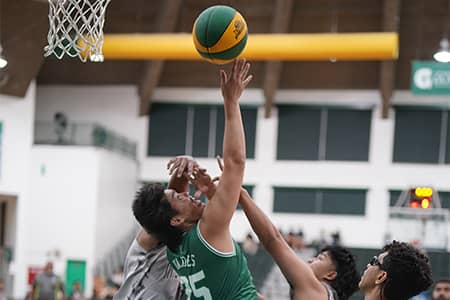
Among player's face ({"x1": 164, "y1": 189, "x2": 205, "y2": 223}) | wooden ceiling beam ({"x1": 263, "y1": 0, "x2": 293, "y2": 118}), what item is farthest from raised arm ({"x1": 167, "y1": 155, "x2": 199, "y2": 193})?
wooden ceiling beam ({"x1": 263, "y1": 0, "x2": 293, "y2": 118})

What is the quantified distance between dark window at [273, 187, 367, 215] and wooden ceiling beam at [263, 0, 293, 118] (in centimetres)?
227

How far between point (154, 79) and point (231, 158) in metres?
15.9

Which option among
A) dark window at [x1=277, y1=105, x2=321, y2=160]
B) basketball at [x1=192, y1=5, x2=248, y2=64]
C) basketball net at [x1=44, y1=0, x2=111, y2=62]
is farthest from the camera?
dark window at [x1=277, y1=105, x2=321, y2=160]

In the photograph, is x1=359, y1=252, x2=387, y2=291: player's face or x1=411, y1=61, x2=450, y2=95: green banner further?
x1=411, y1=61, x2=450, y2=95: green banner

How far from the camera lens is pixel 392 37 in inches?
488

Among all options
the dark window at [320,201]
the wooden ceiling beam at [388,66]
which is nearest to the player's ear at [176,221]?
the wooden ceiling beam at [388,66]

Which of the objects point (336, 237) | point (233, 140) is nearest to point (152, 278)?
point (233, 140)

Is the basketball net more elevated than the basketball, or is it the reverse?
the basketball net

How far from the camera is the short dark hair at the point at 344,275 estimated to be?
2926mm

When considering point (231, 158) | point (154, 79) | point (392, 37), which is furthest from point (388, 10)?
point (231, 158)

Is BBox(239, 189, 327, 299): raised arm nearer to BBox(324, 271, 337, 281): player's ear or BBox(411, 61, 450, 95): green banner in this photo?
BBox(324, 271, 337, 281): player's ear

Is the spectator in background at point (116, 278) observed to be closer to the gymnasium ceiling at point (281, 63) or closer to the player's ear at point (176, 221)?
the gymnasium ceiling at point (281, 63)

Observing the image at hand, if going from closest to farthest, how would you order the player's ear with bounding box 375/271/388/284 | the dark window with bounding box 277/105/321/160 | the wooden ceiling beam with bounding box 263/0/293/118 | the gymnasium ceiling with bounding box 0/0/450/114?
the player's ear with bounding box 375/271/388/284
the wooden ceiling beam with bounding box 263/0/293/118
the gymnasium ceiling with bounding box 0/0/450/114
the dark window with bounding box 277/105/321/160

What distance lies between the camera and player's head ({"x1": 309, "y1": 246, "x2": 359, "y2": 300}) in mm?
2932
